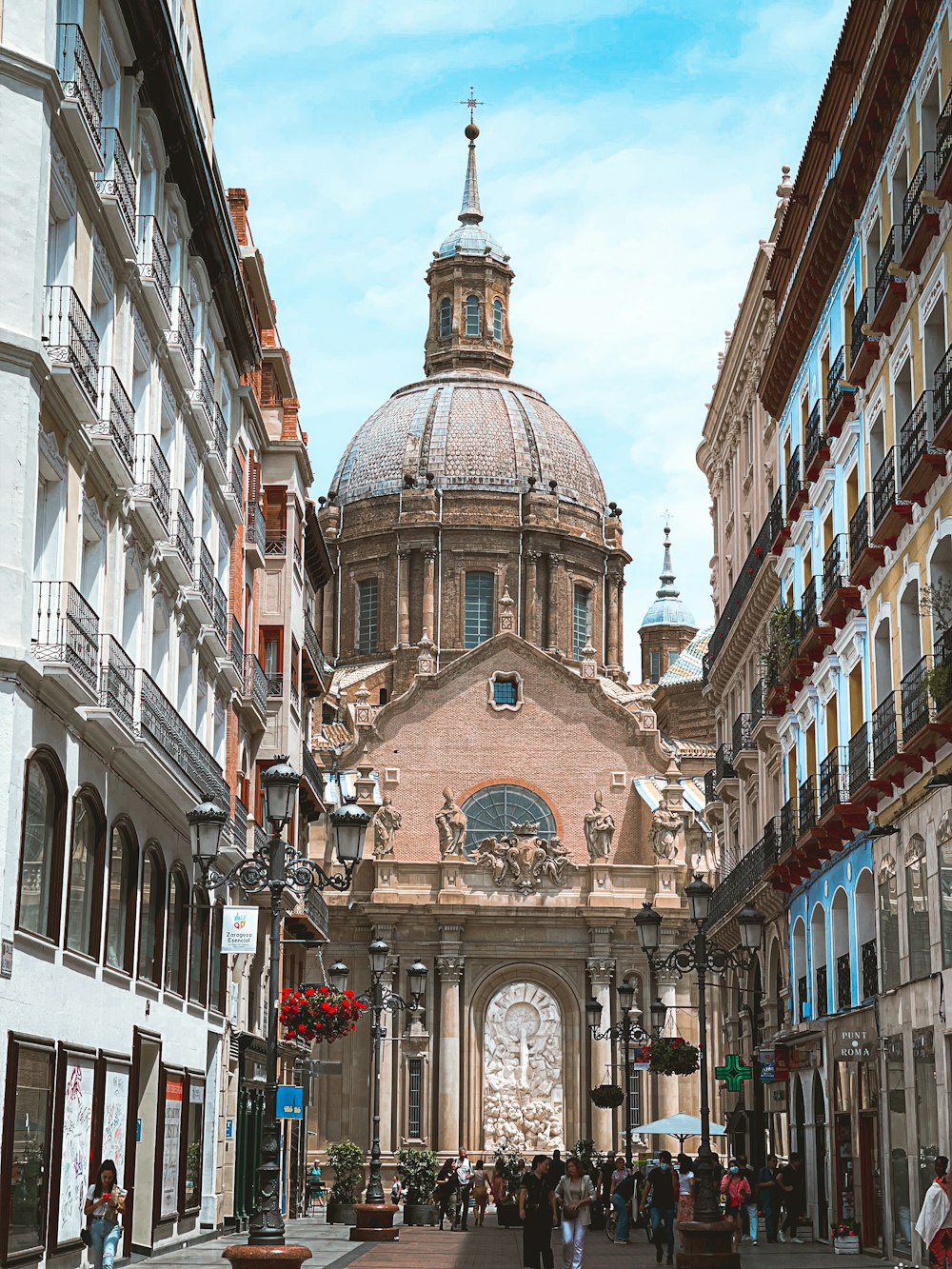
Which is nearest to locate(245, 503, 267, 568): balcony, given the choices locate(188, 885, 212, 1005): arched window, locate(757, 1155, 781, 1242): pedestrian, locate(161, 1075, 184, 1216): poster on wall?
locate(188, 885, 212, 1005): arched window

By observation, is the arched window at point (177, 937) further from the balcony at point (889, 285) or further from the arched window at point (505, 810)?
the arched window at point (505, 810)

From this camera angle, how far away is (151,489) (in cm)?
2767

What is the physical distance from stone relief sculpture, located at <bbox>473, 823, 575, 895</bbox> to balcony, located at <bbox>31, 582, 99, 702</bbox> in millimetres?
44213

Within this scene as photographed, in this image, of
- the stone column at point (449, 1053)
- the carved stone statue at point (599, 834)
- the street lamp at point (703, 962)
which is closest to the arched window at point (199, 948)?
the street lamp at point (703, 962)

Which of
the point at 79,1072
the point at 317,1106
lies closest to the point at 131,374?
the point at 79,1072

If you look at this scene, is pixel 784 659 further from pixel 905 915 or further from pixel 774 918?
pixel 905 915

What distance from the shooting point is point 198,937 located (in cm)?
3384

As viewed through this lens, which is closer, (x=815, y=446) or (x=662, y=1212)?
(x=662, y=1212)

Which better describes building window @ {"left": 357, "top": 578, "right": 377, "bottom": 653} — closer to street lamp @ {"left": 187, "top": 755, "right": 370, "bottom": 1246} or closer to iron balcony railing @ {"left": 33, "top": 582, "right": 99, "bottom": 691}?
street lamp @ {"left": 187, "top": 755, "right": 370, "bottom": 1246}

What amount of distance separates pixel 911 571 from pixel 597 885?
1664 inches

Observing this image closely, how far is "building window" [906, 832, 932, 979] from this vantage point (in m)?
26.0

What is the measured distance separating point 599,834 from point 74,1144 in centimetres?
4613

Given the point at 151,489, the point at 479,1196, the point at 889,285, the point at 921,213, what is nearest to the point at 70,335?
the point at 151,489

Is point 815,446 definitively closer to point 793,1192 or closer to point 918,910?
point 918,910
